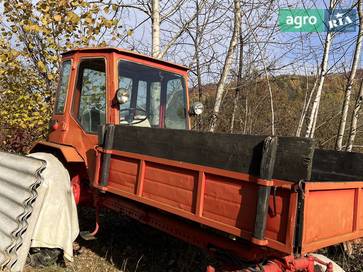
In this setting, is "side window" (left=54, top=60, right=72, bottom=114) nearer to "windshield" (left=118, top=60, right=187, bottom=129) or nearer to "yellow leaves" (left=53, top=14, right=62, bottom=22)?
"windshield" (left=118, top=60, right=187, bottom=129)

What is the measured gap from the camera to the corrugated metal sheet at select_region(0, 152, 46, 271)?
4.18 m

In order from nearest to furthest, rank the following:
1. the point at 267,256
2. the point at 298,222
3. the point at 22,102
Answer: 1. the point at 298,222
2. the point at 267,256
3. the point at 22,102

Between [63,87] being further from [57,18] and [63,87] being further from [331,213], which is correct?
[331,213]

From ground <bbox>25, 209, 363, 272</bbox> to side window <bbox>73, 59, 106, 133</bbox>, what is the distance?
150 centimetres

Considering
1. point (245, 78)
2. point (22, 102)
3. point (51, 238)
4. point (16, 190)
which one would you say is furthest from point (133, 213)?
point (245, 78)

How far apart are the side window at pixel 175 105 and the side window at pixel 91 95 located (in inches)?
35.1

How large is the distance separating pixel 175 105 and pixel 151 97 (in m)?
0.36

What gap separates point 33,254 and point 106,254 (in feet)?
3.34

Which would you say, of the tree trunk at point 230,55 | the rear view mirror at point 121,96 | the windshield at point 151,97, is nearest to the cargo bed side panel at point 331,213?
the rear view mirror at point 121,96

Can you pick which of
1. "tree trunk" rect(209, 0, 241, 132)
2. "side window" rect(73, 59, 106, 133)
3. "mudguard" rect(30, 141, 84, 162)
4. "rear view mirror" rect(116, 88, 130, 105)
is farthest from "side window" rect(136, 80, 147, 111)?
"tree trunk" rect(209, 0, 241, 132)

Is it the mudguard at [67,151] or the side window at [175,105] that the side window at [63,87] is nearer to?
the mudguard at [67,151]

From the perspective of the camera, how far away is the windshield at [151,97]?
5.07 m

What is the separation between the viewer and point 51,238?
435 centimetres

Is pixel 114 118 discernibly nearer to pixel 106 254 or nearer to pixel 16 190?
pixel 16 190
